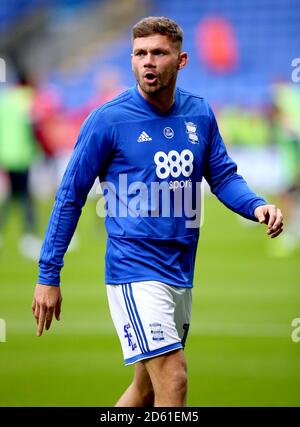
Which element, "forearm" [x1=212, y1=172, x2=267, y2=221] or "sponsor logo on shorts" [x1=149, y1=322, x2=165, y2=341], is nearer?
"sponsor logo on shorts" [x1=149, y1=322, x2=165, y2=341]

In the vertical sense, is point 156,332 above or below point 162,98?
below

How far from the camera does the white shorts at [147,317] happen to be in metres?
4.23

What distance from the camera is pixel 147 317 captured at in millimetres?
4246

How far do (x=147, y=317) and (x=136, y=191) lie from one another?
55 cm

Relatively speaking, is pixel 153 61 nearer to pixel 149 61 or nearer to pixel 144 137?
pixel 149 61

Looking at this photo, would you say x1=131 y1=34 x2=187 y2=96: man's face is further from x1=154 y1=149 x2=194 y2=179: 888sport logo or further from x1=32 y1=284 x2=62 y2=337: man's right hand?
x1=32 y1=284 x2=62 y2=337: man's right hand

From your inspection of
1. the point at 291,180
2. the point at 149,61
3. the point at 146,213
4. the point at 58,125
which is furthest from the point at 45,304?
the point at 58,125

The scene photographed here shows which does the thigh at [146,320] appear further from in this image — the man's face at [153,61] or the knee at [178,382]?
the man's face at [153,61]

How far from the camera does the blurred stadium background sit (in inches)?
279

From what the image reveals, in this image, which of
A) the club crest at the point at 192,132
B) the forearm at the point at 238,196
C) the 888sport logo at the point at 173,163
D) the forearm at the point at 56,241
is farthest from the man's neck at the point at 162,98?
the forearm at the point at 56,241

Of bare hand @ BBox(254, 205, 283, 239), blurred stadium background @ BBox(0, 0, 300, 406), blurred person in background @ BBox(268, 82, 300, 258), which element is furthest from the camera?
blurred person in background @ BBox(268, 82, 300, 258)

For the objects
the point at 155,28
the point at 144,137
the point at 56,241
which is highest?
the point at 155,28

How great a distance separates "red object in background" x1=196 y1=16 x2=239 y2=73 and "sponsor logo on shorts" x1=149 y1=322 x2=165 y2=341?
2126 cm

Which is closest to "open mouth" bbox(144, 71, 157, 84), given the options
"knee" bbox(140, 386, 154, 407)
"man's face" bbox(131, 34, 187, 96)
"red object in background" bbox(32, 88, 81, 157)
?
"man's face" bbox(131, 34, 187, 96)
